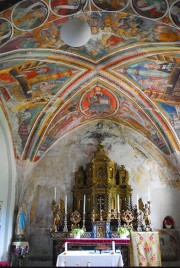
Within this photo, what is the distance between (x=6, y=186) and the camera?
38.8 ft

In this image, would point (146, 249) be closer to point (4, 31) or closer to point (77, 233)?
point (77, 233)

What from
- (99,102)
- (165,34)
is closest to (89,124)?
(99,102)

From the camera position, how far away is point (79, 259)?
6.94 meters

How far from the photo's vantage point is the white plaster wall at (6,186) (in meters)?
11.2

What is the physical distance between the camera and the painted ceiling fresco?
7652 mm

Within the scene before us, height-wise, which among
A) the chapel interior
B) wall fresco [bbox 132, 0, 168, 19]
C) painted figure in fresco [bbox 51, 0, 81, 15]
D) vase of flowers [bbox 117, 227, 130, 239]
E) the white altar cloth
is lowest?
the white altar cloth

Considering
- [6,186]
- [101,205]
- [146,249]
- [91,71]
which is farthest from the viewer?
[101,205]

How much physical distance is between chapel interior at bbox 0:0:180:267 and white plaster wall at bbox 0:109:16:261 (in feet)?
0.14

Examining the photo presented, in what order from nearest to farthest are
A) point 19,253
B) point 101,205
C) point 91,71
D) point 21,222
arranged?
point 91,71 < point 19,253 < point 21,222 < point 101,205

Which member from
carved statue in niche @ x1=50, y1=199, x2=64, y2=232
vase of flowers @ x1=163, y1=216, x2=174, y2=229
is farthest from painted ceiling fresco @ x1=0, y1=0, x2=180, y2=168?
vase of flowers @ x1=163, y1=216, x2=174, y2=229

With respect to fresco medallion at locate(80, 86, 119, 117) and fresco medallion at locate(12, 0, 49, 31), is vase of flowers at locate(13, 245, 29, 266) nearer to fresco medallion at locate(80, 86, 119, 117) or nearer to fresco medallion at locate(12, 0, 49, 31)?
fresco medallion at locate(80, 86, 119, 117)

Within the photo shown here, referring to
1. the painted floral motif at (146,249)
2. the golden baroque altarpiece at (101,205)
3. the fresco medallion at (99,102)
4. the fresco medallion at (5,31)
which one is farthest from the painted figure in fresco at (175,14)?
the golden baroque altarpiece at (101,205)

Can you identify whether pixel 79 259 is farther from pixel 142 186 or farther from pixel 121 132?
pixel 121 132

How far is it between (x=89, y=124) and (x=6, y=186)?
16.4 feet
